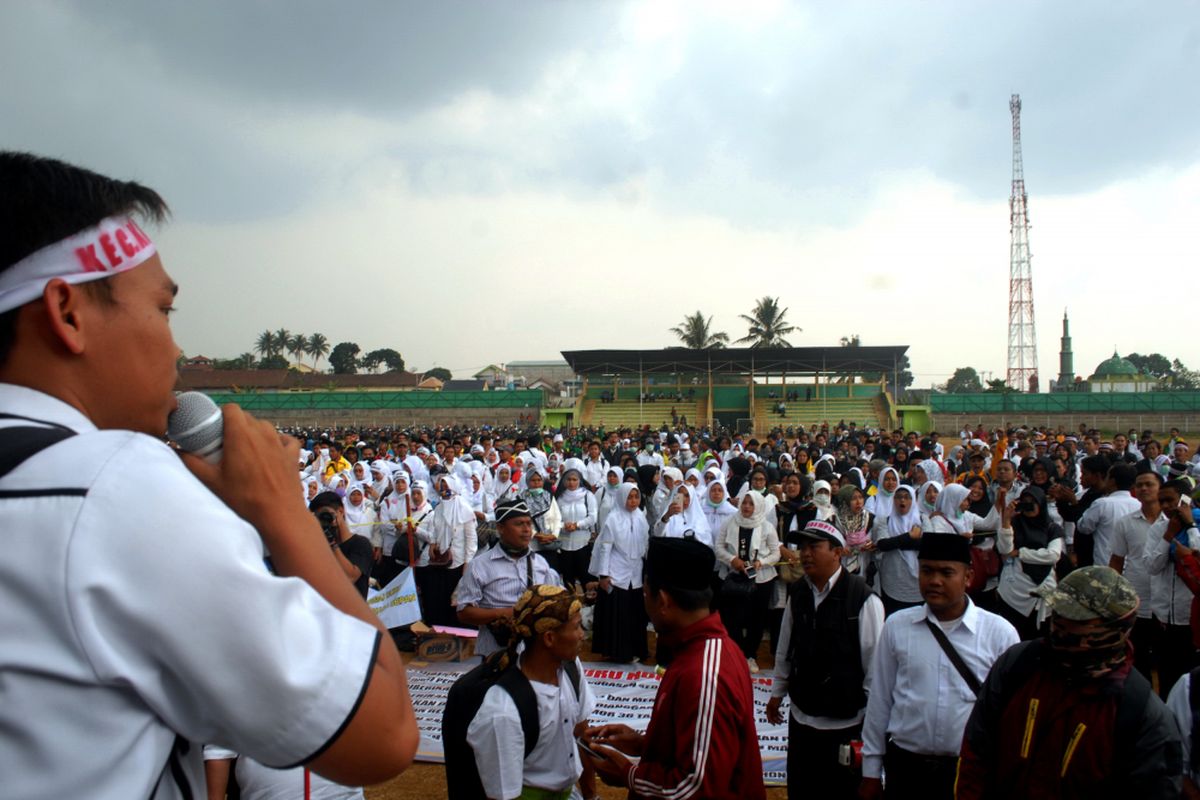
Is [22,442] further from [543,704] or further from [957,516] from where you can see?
[957,516]

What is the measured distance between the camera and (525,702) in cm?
312

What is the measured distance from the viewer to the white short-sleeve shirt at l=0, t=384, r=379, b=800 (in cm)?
75

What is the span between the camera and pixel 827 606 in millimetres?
4215

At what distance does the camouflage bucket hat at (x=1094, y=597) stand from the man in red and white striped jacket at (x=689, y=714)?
3.86 ft

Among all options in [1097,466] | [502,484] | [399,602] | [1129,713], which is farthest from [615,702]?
[502,484]

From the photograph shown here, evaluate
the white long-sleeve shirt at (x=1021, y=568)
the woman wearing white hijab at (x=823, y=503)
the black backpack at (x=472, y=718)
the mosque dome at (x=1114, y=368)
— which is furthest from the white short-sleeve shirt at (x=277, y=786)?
the mosque dome at (x=1114, y=368)

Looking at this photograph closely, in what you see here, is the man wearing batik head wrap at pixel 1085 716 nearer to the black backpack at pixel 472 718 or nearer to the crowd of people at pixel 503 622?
the crowd of people at pixel 503 622

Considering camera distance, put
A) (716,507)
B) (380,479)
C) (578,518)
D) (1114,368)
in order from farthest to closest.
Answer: (1114,368) < (380,479) < (578,518) < (716,507)

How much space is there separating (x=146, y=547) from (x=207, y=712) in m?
0.19

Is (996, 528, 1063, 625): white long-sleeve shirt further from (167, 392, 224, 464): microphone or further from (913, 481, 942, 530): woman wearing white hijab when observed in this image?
(167, 392, 224, 464): microphone

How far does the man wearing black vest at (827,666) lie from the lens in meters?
4.05

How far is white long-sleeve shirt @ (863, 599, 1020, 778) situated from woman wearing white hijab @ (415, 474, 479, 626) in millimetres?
5705

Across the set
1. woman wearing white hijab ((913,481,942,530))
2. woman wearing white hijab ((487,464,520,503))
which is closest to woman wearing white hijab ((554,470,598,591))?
woman wearing white hijab ((487,464,520,503))

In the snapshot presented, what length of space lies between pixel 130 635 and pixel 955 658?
3.62 metres
